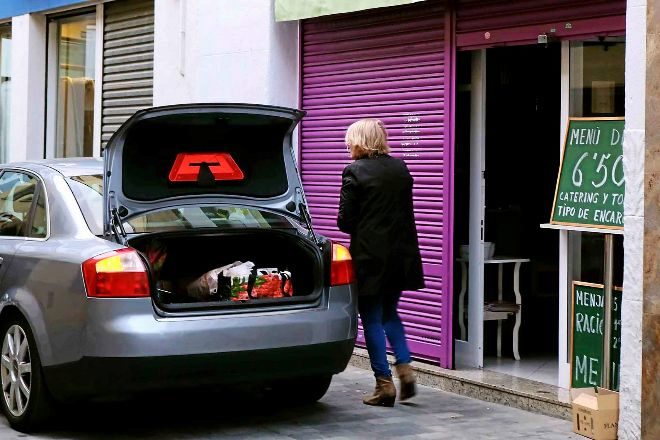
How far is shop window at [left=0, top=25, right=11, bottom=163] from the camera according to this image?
1506cm

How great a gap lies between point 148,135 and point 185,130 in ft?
0.75

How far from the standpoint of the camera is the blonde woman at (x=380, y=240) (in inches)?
284

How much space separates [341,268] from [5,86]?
9568mm

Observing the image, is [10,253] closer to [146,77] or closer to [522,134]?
[522,134]

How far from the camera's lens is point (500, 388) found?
25.3 ft

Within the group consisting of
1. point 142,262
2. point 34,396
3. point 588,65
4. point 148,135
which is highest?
point 588,65

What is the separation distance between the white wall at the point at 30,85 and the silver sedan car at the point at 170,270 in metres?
6.91

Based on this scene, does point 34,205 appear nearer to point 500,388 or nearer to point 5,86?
point 500,388

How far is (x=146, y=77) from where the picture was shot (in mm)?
12312

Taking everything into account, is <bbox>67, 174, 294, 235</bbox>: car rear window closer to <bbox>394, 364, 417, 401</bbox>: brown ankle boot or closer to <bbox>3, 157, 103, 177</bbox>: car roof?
<bbox>3, 157, 103, 177</bbox>: car roof

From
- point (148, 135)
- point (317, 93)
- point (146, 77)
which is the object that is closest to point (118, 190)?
point (148, 135)

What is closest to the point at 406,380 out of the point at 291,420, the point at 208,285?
the point at 291,420

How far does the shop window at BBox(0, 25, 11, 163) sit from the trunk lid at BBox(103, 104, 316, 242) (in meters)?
8.58

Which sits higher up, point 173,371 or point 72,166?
point 72,166
